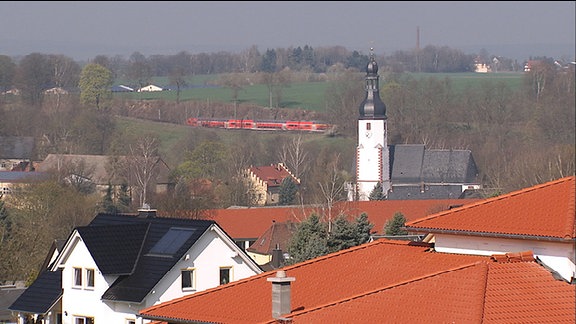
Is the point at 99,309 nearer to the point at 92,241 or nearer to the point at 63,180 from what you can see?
the point at 92,241

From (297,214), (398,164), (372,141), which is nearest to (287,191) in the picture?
(372,141)

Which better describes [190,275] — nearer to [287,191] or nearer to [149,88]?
[287,191]

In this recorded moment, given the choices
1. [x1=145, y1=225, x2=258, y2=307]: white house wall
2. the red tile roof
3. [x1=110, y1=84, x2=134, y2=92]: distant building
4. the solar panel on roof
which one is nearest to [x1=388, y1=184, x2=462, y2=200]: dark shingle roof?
the red tile roof

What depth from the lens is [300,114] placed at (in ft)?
592

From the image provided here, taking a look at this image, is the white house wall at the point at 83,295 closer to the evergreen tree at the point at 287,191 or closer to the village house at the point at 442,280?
the village house at the point at 442,280

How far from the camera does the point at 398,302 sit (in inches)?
873

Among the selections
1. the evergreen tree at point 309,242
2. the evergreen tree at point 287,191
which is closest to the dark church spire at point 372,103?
the evergreen tree at point 287,191

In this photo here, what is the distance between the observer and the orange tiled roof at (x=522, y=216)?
23.3m

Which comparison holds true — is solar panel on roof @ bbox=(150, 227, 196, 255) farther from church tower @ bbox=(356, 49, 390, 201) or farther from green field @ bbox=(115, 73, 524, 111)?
green field @ bbox=(115, 73, 524, 111)

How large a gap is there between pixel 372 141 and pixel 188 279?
4024 inches

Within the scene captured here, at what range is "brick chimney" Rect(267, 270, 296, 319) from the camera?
22.6 meters

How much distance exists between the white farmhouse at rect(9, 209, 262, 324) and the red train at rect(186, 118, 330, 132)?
128m

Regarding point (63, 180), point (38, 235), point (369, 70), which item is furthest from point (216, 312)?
point (369, 70)

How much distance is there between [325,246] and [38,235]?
16.8m
